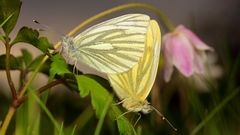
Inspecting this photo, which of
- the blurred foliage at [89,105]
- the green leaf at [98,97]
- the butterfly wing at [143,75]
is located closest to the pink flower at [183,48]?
the blurred foliage at [89,105]

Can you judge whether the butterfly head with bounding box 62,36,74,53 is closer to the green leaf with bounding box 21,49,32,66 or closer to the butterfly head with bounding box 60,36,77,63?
the butterfly head with bounding box 60,36,77,63

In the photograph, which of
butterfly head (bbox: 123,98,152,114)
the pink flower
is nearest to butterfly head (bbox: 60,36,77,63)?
butterfly head (bbox: 123,98,152,114)

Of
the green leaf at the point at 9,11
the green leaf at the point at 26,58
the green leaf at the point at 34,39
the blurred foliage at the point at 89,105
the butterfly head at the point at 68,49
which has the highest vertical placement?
the green leaf at the point at 9,11

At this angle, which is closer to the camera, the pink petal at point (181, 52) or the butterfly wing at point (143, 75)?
the butterfly wing at point (143, 75)

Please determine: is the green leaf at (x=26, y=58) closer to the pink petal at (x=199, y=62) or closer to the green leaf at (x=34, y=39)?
the green leaf at (x=34, y=39)

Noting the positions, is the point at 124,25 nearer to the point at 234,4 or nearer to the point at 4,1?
the point at 4,1
